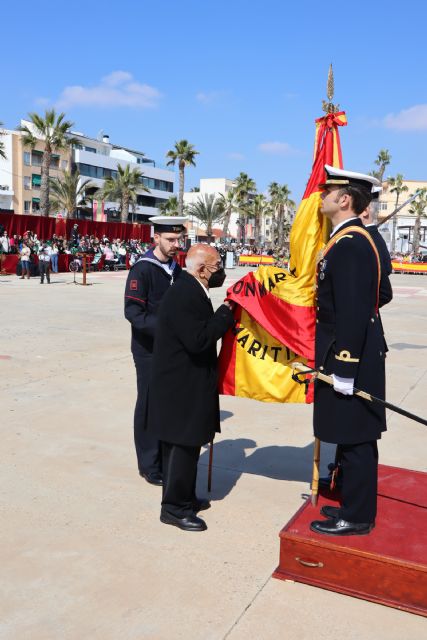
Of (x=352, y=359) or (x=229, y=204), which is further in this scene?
(x=229, y=204)

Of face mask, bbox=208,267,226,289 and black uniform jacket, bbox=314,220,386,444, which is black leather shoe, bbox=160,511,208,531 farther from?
face mask, bbox=208,267,226,289

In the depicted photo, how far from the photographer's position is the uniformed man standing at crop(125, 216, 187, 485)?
4219 mm

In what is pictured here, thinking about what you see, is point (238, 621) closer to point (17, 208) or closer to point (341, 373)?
point (341, 373)

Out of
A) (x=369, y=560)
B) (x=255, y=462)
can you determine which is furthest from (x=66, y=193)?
(x=369, y=560)

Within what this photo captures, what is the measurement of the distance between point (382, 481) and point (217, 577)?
1.30 meters

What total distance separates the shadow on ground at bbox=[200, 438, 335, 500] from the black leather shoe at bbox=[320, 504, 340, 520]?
93 centimetres

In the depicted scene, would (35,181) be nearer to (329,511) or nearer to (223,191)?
(223,191)

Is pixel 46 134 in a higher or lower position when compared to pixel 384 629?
higher

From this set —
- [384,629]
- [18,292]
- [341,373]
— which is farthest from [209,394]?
[18,292]

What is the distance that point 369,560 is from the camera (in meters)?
2.86

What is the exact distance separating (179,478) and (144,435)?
2.69ft

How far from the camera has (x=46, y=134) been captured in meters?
41.4

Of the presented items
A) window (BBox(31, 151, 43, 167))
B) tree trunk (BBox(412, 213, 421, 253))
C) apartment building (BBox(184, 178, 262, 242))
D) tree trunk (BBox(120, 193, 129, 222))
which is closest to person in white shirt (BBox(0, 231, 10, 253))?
tree trunk (BBox(120, 193, 129, 222))

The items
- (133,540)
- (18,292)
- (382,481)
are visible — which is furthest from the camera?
(18,292)
